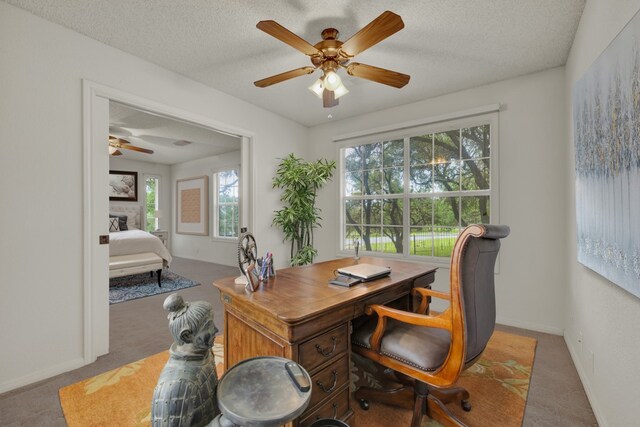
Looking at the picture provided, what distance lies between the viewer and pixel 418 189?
143 inches

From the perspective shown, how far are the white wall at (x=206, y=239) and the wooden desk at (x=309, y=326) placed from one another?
16.3ft

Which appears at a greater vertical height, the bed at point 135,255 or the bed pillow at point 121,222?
the bed pillow at point 121,222

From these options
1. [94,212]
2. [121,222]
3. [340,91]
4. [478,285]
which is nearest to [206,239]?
[121,222]

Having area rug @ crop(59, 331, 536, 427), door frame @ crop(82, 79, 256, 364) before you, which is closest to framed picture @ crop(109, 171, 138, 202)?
door frame @ crop(82, 79, 256, 364)

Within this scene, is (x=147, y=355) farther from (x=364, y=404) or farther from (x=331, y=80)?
(x=331, y=80)

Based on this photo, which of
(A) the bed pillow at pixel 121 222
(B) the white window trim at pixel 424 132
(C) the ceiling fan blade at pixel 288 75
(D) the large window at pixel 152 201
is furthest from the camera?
(D) the large window at pixel 152 201

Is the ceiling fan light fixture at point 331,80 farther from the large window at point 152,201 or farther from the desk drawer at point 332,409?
the large window at point 152,201

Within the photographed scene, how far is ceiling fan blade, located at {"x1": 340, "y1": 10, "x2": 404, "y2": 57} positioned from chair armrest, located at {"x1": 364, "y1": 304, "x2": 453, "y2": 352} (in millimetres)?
1559

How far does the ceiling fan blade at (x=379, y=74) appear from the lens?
214cm

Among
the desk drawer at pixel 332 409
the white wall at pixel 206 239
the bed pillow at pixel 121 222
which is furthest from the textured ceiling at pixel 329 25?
the bed pillow at pixel 121 222

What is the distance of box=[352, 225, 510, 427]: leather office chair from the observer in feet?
3.97

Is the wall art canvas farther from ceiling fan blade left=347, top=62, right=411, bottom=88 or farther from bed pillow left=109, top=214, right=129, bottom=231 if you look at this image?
bed pillow left=109, top=214, right=129, bottom=231

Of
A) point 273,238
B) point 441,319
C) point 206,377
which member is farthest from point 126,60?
point 441,319

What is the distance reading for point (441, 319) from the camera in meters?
1.28
